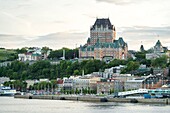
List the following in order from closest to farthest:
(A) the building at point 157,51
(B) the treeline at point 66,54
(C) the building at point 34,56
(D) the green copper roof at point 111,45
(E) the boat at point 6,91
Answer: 1. (E) the boat at point 6,91
2. (A) the building at point 157,51
3. (D) the green copper roof at point 111,45
4. (B) the treeline at point 66,54
5. (C) the building at point 34,56

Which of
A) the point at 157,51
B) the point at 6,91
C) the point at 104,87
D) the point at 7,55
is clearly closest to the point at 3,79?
the point at 6,91

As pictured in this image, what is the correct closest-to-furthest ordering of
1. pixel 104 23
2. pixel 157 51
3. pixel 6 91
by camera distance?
pixel 6 91, pixel 104 23, pixel 157 51

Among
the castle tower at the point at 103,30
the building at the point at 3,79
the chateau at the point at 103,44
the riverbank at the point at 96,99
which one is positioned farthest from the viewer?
the castle tower at the point at 103,30

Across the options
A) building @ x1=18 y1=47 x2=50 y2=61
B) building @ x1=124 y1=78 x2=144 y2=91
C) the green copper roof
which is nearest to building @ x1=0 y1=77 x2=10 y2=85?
the green copper roof

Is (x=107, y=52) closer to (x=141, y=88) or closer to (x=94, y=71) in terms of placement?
(x=94, y=71)

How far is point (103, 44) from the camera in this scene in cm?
13225

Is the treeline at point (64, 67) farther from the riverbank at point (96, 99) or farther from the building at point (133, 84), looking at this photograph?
the riverbank at point (96, 99)

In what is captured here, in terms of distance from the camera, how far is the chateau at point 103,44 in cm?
13150

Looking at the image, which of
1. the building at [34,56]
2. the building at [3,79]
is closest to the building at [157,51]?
the building at [34,56]

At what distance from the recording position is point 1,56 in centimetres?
16675

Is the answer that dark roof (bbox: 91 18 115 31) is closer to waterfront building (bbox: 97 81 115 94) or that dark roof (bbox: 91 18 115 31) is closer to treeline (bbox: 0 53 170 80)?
treeline (bbox: 0 53 170 80)

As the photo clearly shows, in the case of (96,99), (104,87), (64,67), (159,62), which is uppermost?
(159,62)

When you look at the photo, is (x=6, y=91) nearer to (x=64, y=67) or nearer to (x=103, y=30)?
(x=64, y=67)

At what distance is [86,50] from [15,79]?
14.1 m
